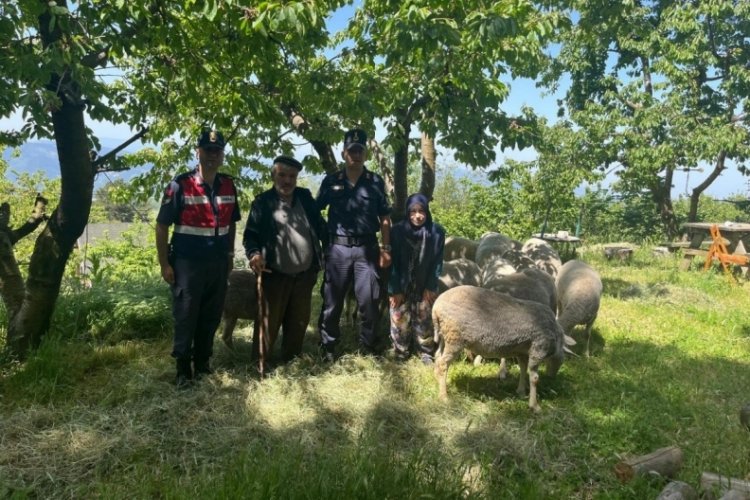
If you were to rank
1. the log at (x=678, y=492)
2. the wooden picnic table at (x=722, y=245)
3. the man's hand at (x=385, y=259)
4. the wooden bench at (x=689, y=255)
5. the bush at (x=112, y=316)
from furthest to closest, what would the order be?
1. the wooden bench at (x=689, y=255)
2. the wooden picnic table at (x=722, y=245)
3. the bush at (x=112, y=316)
4. the man's hand at (x=385, y=259)
5. the log at (x=678, y=492)

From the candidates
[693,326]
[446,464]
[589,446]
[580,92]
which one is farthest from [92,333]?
[580,92]

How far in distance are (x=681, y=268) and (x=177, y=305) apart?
11.8 m

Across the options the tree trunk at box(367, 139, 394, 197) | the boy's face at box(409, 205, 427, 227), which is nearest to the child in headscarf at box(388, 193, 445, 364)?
the boy's face at box(409, 205, 427, 227)

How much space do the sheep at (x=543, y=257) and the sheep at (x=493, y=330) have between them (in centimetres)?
381

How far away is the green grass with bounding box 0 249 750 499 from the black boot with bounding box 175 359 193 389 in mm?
147

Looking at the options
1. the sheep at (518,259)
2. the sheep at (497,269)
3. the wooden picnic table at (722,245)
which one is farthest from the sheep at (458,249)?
the wooden picnic table at (722,245)

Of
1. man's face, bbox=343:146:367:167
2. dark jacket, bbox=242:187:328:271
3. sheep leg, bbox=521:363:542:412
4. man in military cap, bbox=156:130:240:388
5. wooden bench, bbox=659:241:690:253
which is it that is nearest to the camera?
man in military cap, bbox=156:130:240:388

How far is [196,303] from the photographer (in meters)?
4.35

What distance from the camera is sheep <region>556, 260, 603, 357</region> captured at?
5.93 meters

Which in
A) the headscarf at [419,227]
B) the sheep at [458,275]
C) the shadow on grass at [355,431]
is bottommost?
the shadow on grass at [355,431]

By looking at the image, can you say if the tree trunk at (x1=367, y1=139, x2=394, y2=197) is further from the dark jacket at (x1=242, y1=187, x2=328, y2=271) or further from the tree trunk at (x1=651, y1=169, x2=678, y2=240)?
the tree trunk at (x1=651, y1=169, x2=678, y2=240)

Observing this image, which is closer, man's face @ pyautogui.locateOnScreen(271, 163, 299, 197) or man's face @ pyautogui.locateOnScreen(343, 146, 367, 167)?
man's face @ pyautogui.locateOnScreen(271, 163, 299, 197)

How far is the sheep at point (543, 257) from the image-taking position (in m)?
8.33

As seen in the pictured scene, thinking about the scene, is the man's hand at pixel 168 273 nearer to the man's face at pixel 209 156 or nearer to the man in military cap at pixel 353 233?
the man's face at pixel 209 156
